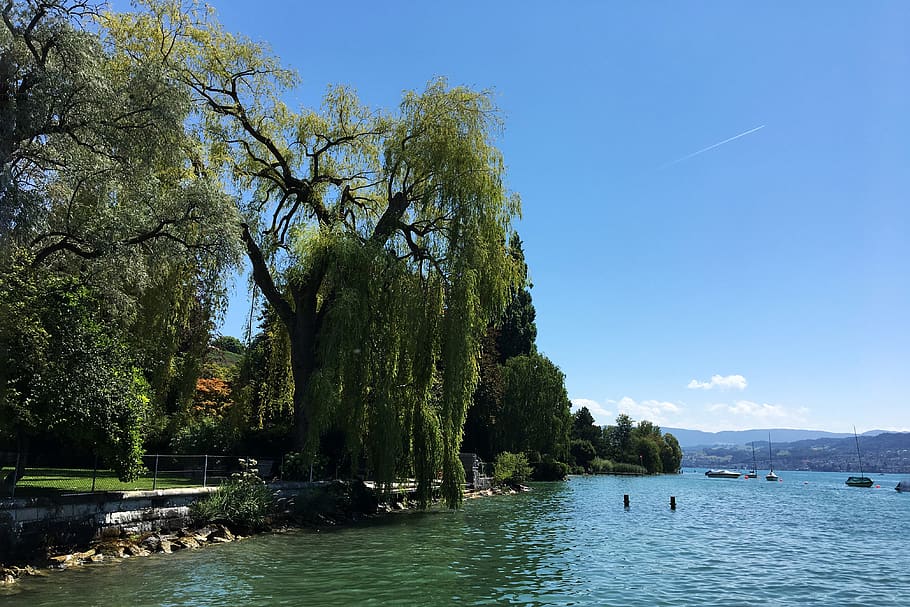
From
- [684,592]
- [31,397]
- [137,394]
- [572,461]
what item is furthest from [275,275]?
[572,461]

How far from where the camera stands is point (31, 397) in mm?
12016

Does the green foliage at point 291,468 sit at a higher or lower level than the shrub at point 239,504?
higher

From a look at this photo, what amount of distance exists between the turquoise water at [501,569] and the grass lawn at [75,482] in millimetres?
2498

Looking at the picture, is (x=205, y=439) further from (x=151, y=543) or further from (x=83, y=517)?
(x=83, y=517)

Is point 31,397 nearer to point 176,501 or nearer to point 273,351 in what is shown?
point 176,501

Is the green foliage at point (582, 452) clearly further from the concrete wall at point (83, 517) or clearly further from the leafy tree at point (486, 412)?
the concrete wall at point (83, 517)

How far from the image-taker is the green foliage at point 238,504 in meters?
16.5

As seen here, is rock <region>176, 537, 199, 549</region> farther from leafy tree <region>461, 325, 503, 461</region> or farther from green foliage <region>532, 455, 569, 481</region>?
green foliage <region>532, 455, 569, 481</region>

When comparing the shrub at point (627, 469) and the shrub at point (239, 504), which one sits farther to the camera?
the shrub at point (627, 469)

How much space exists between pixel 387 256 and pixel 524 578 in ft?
37.0

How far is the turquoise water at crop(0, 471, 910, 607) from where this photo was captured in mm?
10883

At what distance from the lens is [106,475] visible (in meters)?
15.3

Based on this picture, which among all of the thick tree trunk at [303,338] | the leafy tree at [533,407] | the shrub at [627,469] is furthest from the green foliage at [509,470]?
the shrub at [627,469]

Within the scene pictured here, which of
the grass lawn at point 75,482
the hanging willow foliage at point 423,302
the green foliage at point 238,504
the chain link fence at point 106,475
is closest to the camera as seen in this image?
the chain link fence at point 106,475
